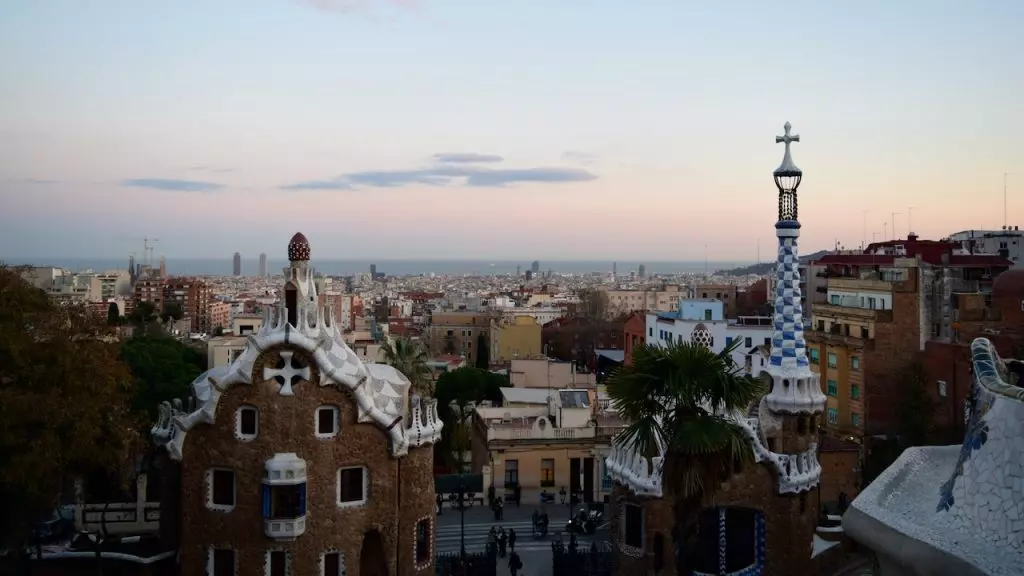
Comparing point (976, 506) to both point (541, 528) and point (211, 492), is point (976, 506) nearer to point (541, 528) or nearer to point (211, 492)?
point (211, 492)

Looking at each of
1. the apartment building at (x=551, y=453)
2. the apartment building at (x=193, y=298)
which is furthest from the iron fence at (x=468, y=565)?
the apartment building at (x=193, y=298)

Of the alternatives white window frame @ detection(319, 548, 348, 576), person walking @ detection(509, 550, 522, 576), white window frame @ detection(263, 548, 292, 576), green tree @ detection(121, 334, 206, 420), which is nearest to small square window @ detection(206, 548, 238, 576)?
white window frame @ detection(263, 548, 292, 576)

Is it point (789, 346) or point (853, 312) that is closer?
point (789, 346)

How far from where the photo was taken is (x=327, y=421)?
22.5 meters

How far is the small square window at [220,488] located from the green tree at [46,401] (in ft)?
11.8

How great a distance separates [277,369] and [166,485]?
4.85m

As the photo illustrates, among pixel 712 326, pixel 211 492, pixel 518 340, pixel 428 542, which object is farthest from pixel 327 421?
pixel 518 340

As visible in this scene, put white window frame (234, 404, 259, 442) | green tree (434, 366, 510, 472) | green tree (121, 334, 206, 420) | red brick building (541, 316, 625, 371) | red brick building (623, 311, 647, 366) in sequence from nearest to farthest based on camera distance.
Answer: white window frame (234, 404, 259, 442) < green tree (121, 334, 206, 420) < green tree (434, 366, 510, 472) < red brick building (623, 311, 647, 366) < red brick building (541, 316, 625, 371)

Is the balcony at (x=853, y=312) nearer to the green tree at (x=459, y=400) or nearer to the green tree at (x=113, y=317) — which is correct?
the green tree at (x=459, y=400)

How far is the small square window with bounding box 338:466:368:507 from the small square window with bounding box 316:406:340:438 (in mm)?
957

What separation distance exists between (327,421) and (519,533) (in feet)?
38.0

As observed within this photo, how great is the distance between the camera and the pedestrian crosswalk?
3003 cm

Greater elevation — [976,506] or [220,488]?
[976,506]

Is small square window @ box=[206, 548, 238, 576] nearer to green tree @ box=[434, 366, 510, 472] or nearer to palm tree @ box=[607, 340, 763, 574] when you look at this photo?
palm tree @ box=[607, 340, 763, 574]
